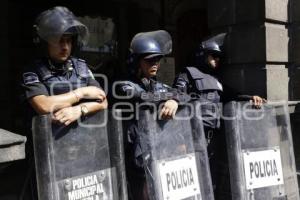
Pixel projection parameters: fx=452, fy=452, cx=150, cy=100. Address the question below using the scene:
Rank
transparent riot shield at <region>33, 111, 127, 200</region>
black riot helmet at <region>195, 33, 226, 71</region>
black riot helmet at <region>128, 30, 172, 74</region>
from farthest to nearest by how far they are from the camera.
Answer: black riot helmet at <region>195, 33, 226, 71</region> → black riot helmet at <region>128, 30, 172, 74</region> → transparent riot shield at <region>33, 111, 127, 200</region>

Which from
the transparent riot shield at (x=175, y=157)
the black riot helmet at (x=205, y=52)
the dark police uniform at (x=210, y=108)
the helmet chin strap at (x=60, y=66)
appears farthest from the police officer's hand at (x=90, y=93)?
the black riot helmet at (x=205, y=52)

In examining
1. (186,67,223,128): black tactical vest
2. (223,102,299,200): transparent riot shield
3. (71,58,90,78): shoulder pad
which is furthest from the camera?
(186,67,223,128): black tactical vest

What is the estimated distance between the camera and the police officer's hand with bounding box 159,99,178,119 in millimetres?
3438

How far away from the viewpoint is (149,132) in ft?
11.0

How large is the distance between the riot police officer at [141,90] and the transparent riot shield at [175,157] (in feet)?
0.29

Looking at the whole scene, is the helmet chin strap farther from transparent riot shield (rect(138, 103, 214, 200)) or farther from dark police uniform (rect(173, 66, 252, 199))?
dark police uniform (rect(173, 66, 252, 199))

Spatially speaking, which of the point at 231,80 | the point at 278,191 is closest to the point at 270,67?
the point at 231,80

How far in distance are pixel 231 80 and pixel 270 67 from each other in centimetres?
48

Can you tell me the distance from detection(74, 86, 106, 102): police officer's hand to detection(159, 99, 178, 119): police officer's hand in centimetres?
50

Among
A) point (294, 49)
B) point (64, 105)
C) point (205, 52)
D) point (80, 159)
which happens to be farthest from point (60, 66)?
→ point (294, 49)

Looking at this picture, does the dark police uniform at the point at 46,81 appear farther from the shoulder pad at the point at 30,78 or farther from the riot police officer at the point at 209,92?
the riot police officer at the point at 209,92

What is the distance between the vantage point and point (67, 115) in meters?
2.91

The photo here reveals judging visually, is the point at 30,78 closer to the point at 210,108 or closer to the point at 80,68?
the point at 80,68

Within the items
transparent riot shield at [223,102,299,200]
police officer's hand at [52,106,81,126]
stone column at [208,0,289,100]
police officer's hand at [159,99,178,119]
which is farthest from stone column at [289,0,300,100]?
police officer's hand at [52,106,81,126]
